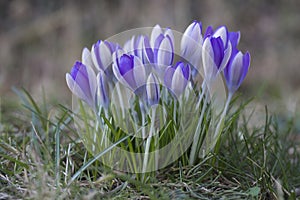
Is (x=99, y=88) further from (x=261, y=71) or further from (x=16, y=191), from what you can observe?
(x=261, y=71)

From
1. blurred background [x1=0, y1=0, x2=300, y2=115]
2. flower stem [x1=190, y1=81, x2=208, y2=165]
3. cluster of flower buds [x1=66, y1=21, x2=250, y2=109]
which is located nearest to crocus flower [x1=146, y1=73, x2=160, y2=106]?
cluster of flower buds [x1=66, y1=21, x2=250, y2=109]

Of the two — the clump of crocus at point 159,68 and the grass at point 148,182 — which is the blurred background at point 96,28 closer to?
the grass at point 148,182

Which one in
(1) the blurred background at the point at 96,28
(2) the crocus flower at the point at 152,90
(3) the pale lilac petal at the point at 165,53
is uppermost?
(1) the blurred background at the point at 96,28

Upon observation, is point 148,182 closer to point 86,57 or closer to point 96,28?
point 86,57

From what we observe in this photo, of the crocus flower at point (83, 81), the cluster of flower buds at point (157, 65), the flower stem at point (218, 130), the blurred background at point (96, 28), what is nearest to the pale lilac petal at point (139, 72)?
the cluster of flower buds at point (157, 65)

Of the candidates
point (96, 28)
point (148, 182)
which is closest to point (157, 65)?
point (148, 182)

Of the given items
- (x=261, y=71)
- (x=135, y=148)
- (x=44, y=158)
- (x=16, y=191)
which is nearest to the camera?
(x=16, y=191)

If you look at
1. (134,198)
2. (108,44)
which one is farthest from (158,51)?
(134,198)

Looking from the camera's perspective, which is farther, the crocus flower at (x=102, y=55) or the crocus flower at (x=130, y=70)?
the crocus flower at (x=102, y=55)
